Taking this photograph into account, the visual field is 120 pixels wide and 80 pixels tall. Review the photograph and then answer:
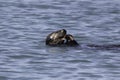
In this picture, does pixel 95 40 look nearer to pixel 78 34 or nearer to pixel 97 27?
pixel 78 34

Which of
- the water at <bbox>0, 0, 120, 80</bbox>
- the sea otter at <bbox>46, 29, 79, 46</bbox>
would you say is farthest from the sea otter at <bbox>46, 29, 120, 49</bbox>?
the water at <bbox>0, 0, 120, 80</bbox>

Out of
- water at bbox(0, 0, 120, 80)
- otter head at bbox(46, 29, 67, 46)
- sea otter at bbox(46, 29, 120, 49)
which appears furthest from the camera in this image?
otter head at bbox(46, 29, 67, 46)

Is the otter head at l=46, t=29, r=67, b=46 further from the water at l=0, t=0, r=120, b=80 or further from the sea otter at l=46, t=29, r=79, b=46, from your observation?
the water at l=0, t=0, r=120, b=80

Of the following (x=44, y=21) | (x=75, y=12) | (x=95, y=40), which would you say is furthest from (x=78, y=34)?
(x=75, y=12)

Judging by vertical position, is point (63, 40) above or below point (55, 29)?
above

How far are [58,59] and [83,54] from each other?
0.64 meters

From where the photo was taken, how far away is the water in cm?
1335

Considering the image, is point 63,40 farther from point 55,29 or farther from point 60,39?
point 55,29

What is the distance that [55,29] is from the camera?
18453 millimetres

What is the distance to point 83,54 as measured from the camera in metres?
14.9

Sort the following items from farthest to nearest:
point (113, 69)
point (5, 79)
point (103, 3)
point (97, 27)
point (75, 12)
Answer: point (103, 3)
point (75, 12)
point (97, 27)
point (113, 69)
point (5, 79)

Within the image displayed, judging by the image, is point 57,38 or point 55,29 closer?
point 57,38

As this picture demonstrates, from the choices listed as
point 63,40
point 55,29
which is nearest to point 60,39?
point 63,40

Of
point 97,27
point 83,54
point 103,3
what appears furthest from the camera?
point 103,3
